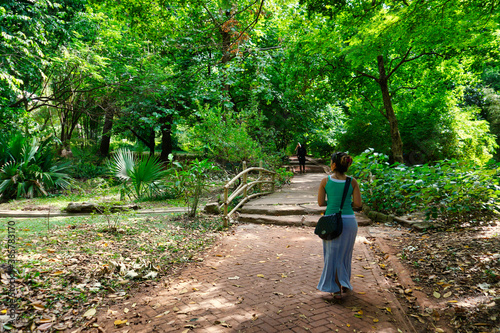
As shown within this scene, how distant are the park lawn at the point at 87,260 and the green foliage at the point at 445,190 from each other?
13.6 ft

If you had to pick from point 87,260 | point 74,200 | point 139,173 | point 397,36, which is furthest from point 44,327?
point 74,200

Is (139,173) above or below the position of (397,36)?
below

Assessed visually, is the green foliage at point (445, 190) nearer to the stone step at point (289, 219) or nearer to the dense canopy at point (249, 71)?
the stone step at point (289, 219)

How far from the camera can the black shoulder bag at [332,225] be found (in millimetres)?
3824

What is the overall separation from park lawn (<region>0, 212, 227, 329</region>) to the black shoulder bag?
243 centimetres

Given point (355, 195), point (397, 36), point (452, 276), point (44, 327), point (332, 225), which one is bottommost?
point (452, 276)

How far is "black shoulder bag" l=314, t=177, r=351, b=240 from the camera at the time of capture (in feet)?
12.5

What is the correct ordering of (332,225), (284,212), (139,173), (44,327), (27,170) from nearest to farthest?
1. (44,327)
2. (332,225)
3. (284,212)
4. (139,173)
5. (27,170)

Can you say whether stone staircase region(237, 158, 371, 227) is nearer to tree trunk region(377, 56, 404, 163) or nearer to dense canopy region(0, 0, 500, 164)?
dense canopy region(0, 0, 500, 164)

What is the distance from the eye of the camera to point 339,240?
3896 millimetres

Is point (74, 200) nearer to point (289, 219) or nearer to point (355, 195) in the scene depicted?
point (289, 219)

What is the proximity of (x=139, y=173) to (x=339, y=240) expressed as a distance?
8429 millimetres

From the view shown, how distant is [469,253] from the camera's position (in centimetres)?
483

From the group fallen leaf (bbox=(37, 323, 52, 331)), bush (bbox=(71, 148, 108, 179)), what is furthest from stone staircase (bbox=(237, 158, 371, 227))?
bush (bbox=(71, 148, 108, 179))
